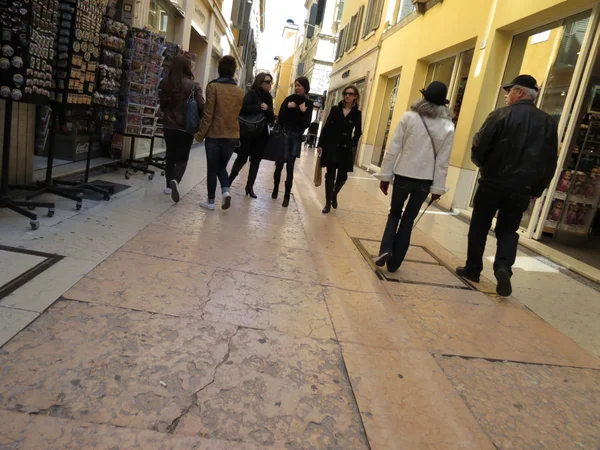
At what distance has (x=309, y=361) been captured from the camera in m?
2.41

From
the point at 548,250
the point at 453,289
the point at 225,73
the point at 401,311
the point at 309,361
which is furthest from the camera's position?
the point at 548,250

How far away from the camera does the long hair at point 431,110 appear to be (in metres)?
3.91

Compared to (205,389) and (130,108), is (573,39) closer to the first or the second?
(130,108)

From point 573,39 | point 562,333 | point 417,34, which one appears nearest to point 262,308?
point 562,333

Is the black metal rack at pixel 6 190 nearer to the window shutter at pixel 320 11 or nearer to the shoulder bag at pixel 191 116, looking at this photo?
the shoulder bag at pixel 191 116

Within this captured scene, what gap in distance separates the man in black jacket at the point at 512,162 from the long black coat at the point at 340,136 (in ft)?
7.59

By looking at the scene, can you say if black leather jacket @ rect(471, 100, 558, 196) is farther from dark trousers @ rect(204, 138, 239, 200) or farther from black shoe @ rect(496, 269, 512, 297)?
dark trousers @ rect(204, 138, 239, 200)

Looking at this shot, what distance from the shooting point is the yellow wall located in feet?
23.1

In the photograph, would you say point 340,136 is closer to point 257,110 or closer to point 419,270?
point 257,110

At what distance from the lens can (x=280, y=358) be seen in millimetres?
2385

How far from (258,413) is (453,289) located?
8.52 feet

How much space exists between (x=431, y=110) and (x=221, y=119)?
98.7 inches

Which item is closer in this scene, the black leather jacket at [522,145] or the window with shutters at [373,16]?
the black leather jacket at [522,145]

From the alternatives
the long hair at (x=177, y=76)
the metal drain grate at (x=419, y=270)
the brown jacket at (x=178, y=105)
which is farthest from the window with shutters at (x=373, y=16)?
the metal drain grate at (x=419, y=270)
